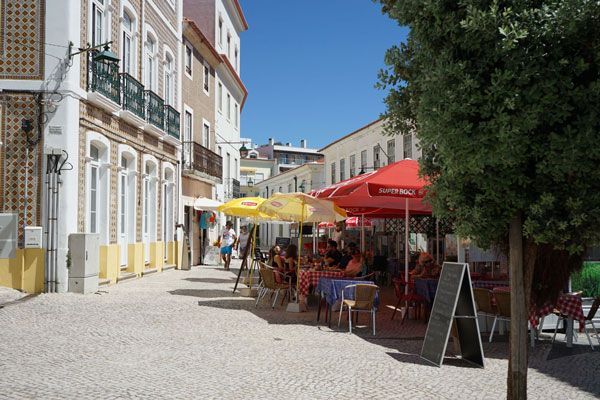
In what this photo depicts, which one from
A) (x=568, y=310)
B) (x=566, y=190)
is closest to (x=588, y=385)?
(x=568, y=310)

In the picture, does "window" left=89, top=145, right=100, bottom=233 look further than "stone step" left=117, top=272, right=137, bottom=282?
No

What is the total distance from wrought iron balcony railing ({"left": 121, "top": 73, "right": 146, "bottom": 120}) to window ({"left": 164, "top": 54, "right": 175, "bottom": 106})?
3.69 m

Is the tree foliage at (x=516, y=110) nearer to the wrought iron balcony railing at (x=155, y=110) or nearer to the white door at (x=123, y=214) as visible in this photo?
the white door at (x=123, y=214)

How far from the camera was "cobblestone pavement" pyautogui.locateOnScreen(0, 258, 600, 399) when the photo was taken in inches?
241

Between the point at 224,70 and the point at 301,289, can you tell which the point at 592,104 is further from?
the point at 224,70

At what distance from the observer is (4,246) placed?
42.1ft

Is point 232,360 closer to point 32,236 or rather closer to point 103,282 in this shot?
point 32,236

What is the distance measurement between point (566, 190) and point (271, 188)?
64554 millimetres

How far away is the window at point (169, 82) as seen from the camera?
21.7 m

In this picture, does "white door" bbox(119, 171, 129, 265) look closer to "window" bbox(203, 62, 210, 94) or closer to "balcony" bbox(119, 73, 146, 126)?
"balcony" bbox(119, 73, 146, 126)

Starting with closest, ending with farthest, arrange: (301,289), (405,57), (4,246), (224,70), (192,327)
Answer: (405,57) → (192,327) → (301,289) → (4,246) → (224,70)

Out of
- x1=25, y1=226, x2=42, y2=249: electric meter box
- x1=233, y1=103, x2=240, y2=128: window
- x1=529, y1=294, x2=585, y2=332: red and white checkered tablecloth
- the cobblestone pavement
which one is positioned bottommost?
the cobblestone pavement

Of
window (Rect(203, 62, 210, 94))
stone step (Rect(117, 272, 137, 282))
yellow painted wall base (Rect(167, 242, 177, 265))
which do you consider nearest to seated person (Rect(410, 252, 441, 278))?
stone step (Rect(117, 272, 137, 282))

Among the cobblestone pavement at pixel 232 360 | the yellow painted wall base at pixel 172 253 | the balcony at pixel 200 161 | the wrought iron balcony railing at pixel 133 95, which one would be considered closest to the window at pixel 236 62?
the balcony at pixel 200 161
